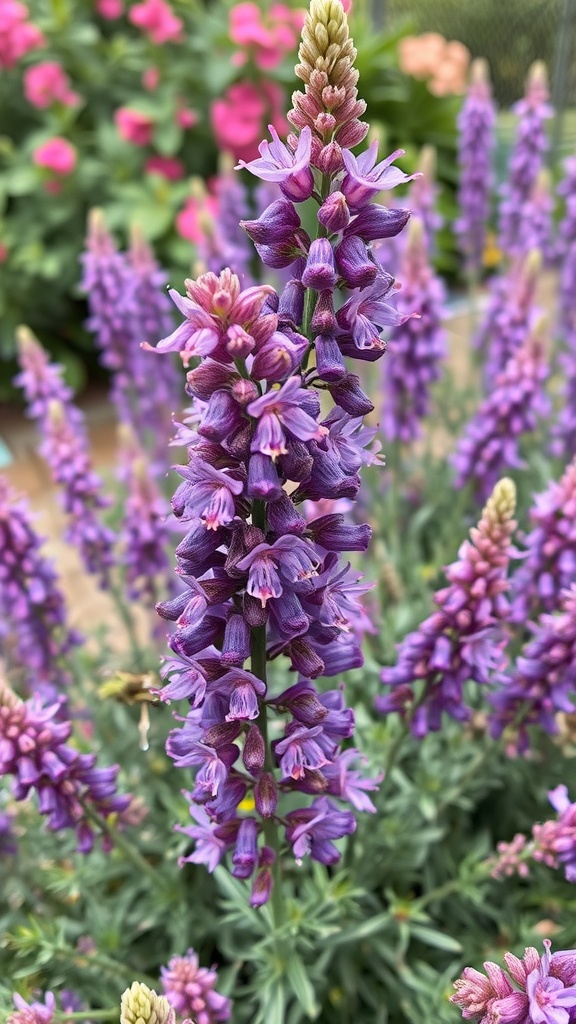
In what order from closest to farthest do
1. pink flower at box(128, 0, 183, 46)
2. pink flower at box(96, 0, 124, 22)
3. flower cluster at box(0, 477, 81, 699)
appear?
flower cluster at box(0, 477, 81, 699) → pink flower at box(128, 0, 183, 46) → pink flower at box(96, 0, 124, 22)

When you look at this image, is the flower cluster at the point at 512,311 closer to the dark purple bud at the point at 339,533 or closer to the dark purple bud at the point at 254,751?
the dark purple bud at the point at 339,533

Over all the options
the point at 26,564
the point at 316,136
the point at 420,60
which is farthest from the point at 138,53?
the point at 316,136

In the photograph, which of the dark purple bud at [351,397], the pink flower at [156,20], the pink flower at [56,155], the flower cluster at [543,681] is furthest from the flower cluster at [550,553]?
the pink flower at [156,20]

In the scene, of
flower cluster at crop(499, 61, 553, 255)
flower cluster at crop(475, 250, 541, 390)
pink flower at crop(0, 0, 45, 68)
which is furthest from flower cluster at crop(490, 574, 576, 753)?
pink flower at crop(0, 0, 45, 68)

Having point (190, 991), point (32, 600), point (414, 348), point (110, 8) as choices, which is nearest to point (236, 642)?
point (190, 991)

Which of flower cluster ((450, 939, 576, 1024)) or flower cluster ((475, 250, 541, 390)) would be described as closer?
flower cluster ((450, 939, 576, 1024))

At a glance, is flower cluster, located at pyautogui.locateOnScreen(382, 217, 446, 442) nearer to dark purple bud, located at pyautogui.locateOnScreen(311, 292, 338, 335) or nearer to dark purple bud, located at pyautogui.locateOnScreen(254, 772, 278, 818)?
dark purple bud, located at pyautogui.locateOnScreen(311, 292, 338, 335)
